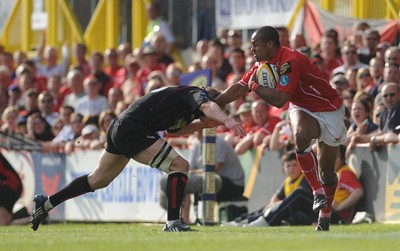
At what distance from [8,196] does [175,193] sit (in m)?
5.86

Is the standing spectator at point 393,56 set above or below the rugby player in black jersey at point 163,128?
above

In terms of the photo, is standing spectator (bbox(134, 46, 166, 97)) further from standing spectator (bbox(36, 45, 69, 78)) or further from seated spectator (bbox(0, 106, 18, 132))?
standing spectator (bbox(36, 45, 69, 78))

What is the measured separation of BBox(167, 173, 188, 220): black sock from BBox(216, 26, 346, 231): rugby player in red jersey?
1.03 meters

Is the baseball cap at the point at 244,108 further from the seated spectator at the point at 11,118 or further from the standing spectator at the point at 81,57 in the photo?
the standing spectator at the point at 81,57

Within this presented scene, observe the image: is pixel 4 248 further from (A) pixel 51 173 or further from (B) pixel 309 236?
(A) pixel 51 173

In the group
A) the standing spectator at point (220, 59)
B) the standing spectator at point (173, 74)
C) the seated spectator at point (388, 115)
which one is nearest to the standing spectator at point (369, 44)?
the seated spectator at point (388, 115)

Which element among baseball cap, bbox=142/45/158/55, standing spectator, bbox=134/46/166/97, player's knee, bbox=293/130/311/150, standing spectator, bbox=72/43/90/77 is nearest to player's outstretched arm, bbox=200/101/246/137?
player's knee, bbox=293/130/311/150

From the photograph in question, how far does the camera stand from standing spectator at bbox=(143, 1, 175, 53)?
964 inches

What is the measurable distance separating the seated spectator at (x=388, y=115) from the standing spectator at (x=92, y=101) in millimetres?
7342

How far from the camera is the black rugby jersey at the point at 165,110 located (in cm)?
1314

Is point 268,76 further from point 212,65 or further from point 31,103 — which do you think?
point 31,103

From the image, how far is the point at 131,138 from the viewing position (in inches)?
524

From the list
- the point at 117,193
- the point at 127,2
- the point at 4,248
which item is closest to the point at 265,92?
the point at 4,248

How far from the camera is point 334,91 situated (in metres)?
14.0
